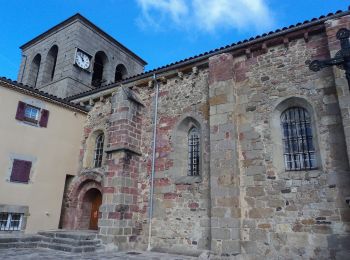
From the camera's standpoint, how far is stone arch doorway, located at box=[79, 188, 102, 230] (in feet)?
39.1

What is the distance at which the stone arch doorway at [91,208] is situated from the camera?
39.1ft

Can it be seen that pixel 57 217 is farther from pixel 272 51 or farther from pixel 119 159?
pixel 272 51

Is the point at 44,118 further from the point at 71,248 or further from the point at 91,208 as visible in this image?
the point at 71,248

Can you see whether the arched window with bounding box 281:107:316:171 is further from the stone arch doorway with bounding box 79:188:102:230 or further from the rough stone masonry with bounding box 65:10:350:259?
the stone arch doorway with bounding box 79:188:102:230

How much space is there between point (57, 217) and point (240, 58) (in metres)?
8.84

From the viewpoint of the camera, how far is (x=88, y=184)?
11.9 metres

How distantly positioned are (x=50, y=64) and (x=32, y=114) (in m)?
7.70

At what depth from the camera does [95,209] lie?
39.7ft

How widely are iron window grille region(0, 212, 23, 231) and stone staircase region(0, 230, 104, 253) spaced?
0.50 m

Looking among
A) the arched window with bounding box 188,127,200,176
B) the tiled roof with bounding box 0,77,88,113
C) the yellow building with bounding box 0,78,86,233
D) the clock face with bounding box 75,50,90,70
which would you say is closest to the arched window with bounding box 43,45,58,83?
the clock face with bounding box 75,50,90,70

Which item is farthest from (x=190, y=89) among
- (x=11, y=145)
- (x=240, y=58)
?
(x=11, y=145)

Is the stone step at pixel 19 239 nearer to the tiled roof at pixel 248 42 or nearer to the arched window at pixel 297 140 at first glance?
the tiled roof at pixel 248 42

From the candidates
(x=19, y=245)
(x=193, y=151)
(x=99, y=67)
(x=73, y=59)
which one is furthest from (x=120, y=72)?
(x=19, y=245)

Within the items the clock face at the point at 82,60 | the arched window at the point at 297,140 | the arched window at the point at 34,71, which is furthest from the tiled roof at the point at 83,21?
the arched window at the point at 297,140
